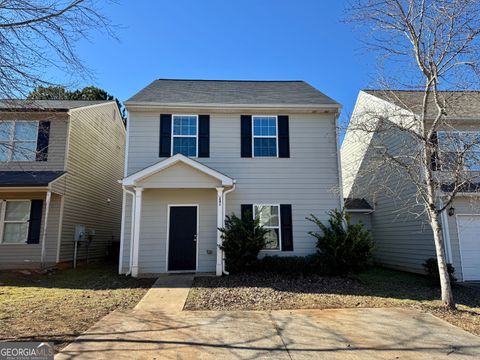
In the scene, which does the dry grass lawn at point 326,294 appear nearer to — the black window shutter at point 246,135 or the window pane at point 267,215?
the window pane at point 267,215

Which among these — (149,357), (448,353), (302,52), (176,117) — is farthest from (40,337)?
(302,52)

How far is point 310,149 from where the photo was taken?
36.8ft

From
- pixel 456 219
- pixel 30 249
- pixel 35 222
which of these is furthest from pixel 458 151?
pixel 30 249

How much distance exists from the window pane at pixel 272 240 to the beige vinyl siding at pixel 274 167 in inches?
11.0

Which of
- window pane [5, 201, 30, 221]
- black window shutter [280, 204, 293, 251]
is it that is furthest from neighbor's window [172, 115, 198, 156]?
window pane [5, 201, 30, 221]

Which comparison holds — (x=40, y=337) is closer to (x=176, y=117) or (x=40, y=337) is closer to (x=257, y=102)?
(x=176, y=117)

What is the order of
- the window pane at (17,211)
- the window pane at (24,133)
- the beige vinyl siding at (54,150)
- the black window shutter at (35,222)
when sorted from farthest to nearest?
the window pane at (24,133), the beige vinyl siding at (54,150), the window pane at (17,211), the black window shutter at (35,222)

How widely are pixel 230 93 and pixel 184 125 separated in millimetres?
2466

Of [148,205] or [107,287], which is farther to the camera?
[148,205]

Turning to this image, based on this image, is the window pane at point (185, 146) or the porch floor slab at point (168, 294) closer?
the porch floor slab at point (168, 294)

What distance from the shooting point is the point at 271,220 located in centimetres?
1075

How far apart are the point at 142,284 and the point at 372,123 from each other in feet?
24.5

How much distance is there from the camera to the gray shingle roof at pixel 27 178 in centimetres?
1037

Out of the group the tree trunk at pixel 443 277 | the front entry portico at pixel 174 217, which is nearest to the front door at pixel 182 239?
the front entry portico at pixel 174 217
